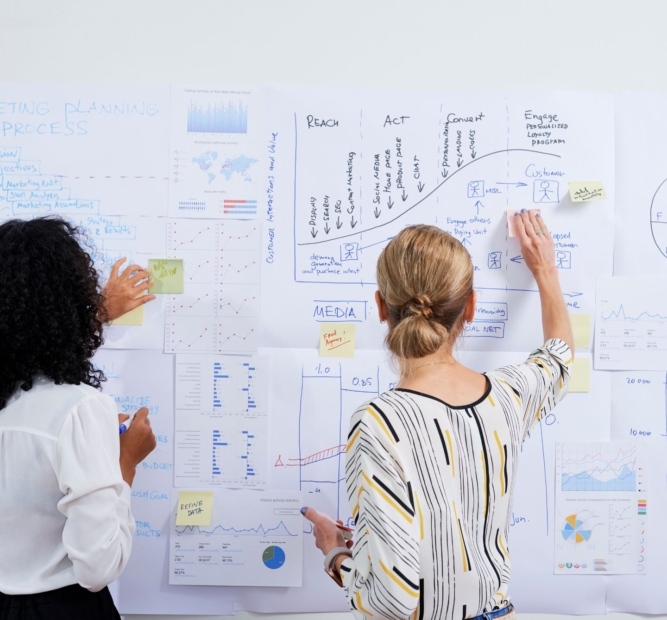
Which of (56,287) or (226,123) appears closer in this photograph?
(56,287)

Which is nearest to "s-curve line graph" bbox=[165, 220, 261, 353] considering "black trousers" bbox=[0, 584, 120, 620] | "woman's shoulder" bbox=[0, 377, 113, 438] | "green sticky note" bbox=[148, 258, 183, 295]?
"green sticky note" bbox=[148, 258, 183, 295]

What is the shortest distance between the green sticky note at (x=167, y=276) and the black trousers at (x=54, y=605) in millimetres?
699

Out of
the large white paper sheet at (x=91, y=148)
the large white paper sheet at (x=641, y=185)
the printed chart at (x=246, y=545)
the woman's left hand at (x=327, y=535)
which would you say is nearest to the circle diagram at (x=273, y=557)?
the printed chart at (x=246, y=545)

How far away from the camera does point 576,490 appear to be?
154 centimetres

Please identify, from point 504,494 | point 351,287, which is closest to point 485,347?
point 351,287

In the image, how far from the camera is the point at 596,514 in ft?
5.05

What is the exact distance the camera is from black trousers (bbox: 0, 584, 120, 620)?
1.05 meters

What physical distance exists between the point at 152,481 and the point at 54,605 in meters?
0.48

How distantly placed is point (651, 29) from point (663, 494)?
1.20m

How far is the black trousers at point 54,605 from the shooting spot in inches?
41.3

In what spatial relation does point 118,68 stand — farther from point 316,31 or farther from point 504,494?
point 504,494

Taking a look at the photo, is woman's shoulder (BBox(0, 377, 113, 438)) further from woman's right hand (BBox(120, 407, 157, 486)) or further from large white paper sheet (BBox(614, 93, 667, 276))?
large white paper sheet (BBox(614, 93, 667, 276))

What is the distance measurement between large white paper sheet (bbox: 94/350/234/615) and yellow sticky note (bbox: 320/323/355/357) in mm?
390

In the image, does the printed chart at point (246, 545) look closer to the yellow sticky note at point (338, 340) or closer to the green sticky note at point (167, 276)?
the yellow sticky note at point (338, 340)
